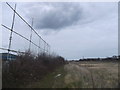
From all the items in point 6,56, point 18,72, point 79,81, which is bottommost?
point 79,81

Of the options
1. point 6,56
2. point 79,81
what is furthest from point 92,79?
point 6,56

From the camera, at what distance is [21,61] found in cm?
1213

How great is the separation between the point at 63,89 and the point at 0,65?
3080 mm

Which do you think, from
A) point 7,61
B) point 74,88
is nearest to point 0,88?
point 7,61

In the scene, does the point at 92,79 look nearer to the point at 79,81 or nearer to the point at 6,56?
the point at 79,81

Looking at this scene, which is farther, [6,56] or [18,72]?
[18,72]

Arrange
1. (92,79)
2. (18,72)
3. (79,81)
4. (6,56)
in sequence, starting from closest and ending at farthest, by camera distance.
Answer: (6,56) < (18,72) < (79,81) < (92,79)

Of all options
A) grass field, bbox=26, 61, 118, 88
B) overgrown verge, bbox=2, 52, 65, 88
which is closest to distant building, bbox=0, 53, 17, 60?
overgrown verge, bbox=2, 52, 65, 88

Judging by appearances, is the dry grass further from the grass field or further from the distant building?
the distant building

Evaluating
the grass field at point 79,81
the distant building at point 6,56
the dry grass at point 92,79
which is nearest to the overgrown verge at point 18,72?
the distant building at point 6,56

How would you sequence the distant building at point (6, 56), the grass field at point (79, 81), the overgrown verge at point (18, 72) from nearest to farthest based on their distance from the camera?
the overgrown verge at point (18, 72) < the distant building at point (6, 56) < the grass field at point (79, 81)

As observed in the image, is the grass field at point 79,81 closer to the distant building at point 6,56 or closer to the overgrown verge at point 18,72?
the overgrown verge at point 18,72

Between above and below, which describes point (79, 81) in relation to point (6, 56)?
below

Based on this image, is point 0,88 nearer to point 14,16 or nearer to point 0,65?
point 0,65
